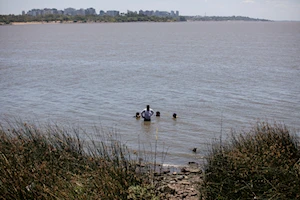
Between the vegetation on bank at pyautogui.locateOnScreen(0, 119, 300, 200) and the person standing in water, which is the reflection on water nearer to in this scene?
the person standing in water

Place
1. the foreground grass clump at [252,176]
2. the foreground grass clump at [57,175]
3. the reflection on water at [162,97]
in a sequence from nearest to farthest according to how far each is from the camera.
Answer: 1. the foreground grass clump at [57,175]
2. the foreground grass clump at [252,176]
3. the reflection on water at [162,97]

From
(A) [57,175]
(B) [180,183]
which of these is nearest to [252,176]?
(B) [180,183]

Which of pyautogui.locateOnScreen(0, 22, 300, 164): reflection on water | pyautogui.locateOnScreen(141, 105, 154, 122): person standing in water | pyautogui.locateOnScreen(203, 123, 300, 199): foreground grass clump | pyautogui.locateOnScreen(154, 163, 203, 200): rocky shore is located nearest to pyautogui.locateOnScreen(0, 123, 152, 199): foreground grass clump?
pyautogui.locateOnScreen(154, 163, 203, 200): rocky shore

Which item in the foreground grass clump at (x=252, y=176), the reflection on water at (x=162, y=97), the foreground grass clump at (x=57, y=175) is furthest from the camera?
the reflection on water at (x=162, y=97)

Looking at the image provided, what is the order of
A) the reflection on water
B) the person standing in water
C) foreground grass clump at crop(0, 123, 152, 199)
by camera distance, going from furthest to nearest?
the person standing in water, the reflection on water, foreground grass clump at crop(0, 123, 152, 199)

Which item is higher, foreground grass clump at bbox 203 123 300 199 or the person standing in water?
foreground grass clump at bbox 203 123 300 199

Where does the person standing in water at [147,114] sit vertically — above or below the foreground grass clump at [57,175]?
below

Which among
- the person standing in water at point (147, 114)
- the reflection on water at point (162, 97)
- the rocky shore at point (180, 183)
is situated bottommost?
the reflection on water at point (162, 97)

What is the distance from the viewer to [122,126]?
1672 centimetres

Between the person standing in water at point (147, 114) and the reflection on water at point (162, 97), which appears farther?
the person standing in water at point (147, 114)

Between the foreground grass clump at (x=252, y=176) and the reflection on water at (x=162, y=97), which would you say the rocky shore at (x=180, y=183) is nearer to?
the foreground grass clump at (x=252, y=176)

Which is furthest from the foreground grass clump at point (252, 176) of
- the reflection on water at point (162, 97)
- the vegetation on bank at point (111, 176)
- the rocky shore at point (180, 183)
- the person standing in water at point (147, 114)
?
the person standing in water at point (147, 114)

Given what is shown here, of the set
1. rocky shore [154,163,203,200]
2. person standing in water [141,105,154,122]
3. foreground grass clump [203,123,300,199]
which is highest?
foreground grass clump [203,123,300,199]

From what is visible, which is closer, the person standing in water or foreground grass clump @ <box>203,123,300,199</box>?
foreground grass clump @ <box>203,123,300,199</box>
